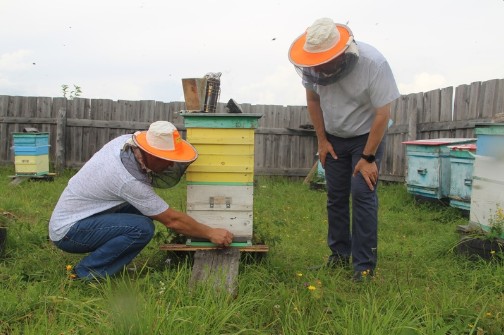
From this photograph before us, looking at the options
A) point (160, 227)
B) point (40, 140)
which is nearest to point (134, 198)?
point (160, 227)

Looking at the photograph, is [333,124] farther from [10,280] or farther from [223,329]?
[10,280]

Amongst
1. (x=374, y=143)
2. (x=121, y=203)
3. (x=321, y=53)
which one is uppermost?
(x=321, y=53)

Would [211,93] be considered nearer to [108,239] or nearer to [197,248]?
[197,248]

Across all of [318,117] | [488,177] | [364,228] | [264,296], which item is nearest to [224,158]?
[318,117]

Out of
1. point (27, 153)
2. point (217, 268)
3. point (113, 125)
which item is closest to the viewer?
point (217, 268)

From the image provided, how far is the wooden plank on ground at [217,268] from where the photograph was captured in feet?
9.63

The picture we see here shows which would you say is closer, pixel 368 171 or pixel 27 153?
pixel 368 171

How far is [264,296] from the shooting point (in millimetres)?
2953

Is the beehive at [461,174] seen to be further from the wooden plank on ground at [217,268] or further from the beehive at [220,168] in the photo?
the wooden plank on ground at [217,268]

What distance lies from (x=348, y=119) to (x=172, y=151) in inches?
49.7

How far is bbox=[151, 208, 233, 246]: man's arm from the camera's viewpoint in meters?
3.19

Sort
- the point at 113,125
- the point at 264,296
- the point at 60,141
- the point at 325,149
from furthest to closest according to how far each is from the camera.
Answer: the point at 113,125
the point at 60,141
the point at 325,149
the point at 264,296

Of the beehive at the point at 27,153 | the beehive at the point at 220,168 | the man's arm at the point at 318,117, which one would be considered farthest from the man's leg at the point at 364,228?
the beehive at the point at 27,153

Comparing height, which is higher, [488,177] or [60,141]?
[60,141]
